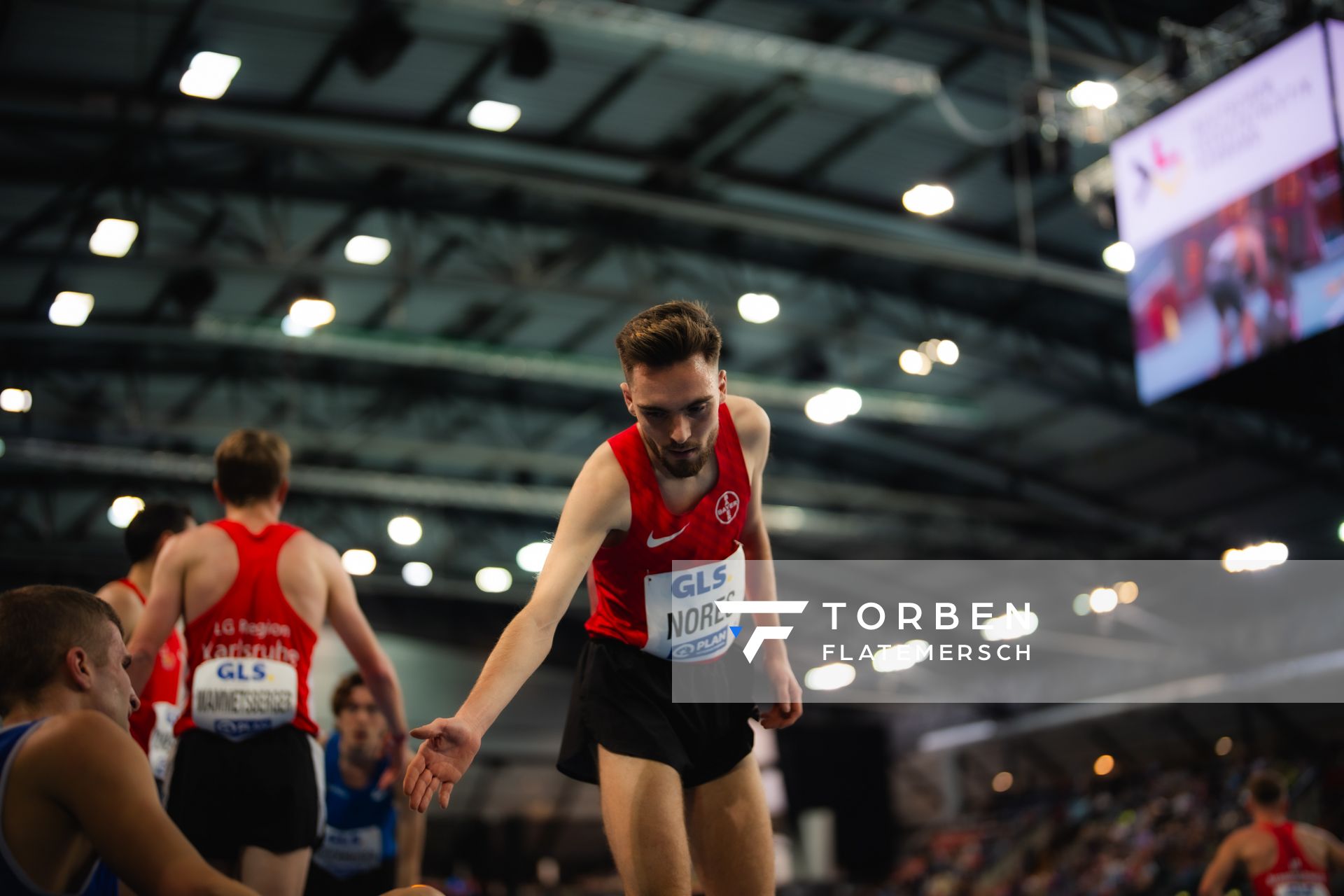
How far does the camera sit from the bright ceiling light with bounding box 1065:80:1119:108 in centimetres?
988

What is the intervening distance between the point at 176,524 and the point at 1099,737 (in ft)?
75.3

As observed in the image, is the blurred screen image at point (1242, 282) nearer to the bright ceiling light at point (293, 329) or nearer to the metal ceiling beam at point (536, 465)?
the bright ceiling light at point (293, 329)

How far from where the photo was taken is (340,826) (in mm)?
5434

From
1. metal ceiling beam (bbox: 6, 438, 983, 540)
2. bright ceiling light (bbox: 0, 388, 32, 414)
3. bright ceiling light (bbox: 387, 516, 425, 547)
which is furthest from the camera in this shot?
bright ceiling light (bbox: 387, 516, 425, 547)

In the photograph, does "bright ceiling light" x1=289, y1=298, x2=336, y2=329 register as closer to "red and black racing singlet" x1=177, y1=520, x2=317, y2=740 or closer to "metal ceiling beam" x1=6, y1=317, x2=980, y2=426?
"metal ceiling beam" x1=6, y1=317, x2=980, y2=426

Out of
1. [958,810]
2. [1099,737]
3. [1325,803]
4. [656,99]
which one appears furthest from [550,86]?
[958,810]

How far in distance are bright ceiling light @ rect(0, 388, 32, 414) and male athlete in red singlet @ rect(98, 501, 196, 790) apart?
12.2m

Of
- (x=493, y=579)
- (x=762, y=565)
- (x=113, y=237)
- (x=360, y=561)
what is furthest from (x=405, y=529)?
(x=762, y=565)

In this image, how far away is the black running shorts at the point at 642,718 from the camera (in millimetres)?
3320

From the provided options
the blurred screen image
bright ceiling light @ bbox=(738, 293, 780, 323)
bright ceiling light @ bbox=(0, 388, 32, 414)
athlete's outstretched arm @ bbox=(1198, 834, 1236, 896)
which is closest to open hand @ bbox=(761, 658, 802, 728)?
athlete's outstretched arm @ bbox=(1198, 834, 1236, 896)

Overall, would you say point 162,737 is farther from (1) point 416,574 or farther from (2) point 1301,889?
(1) point 416,574

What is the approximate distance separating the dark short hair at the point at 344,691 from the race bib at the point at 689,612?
2.58 metres

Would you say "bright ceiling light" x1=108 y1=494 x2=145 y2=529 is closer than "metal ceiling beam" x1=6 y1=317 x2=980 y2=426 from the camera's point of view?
No

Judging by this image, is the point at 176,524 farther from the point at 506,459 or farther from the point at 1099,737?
the point at 1099,737
